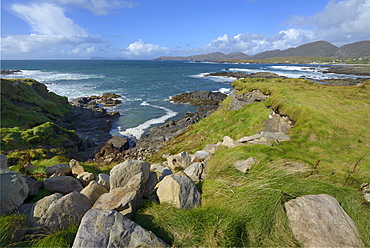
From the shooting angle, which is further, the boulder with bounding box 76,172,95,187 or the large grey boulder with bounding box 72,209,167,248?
the boulder with bounding box 76,172,95,187

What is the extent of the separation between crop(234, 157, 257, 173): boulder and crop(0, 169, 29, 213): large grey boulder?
17.4 feet

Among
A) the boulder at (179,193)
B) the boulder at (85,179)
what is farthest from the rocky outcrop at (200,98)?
the boulder at (179,193)

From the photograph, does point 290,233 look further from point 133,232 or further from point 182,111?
point 182,111

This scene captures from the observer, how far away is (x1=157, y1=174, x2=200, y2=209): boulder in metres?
4.10

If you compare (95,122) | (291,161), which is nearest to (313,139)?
(291,161)

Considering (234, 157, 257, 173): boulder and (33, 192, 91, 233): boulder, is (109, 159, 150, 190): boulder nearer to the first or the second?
(33, 192, 91, 233): boulder

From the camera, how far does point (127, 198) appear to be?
3955 mm

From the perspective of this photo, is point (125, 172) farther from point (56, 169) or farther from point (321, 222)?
point (321, 222)

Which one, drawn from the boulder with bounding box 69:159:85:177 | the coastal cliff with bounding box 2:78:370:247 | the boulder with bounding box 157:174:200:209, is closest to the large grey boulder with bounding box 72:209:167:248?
the coastal cliff with bounding box 2:78:370:247

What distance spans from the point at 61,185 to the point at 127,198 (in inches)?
112

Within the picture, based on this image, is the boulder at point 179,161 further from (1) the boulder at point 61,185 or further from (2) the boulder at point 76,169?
(1) the boulder at point 61,185

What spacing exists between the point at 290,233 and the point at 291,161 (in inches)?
102

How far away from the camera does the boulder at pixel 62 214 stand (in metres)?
3.69

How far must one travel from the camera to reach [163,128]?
89.5 feet
